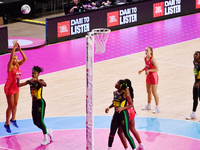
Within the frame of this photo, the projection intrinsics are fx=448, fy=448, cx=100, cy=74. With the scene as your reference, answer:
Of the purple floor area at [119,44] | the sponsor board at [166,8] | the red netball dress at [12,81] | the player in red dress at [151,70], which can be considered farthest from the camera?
the sponsor board at [166,8]

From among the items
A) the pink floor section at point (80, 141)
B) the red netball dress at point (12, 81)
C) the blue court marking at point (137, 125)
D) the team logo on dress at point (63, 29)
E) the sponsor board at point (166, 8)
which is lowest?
the pink floor section at point (80, 141)

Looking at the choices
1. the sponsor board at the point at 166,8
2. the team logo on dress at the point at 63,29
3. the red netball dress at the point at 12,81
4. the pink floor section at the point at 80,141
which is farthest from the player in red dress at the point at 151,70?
the sponsor board at the point at 166,8

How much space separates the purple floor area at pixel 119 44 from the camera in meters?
17.5

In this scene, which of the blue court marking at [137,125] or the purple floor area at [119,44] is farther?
the purple floor area at [119,44]

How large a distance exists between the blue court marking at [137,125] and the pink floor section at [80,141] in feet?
0.81

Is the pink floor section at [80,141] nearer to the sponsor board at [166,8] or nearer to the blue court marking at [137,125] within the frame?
the blue court marking at [137,125]

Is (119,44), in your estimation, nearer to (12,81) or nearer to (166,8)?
(166,8)

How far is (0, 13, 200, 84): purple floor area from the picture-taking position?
1745cm

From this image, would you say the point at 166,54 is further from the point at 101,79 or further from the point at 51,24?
the point at 51,24

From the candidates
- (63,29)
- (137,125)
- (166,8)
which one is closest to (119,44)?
(63,29)

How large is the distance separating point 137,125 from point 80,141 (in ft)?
5.66

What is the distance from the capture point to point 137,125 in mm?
11500

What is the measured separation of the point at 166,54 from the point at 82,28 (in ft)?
16.3

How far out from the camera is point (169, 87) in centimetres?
1434
